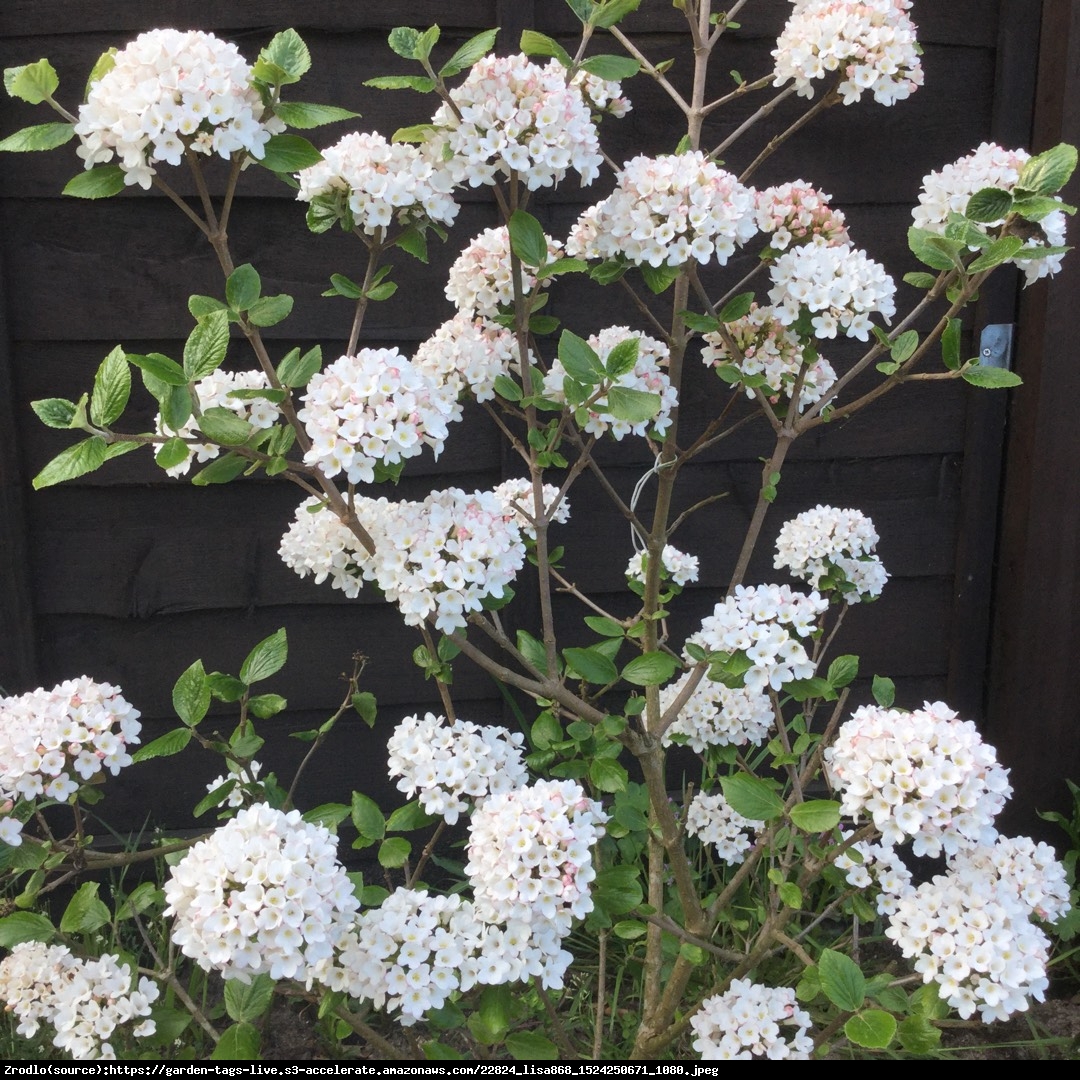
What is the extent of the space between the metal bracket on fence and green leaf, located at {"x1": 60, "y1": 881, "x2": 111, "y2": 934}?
6.91 feet

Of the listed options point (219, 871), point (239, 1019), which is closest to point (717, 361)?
point (219, 871)

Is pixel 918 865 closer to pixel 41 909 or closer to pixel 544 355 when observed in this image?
pixel 544 355

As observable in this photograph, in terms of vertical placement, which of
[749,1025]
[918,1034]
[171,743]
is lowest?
[749,1025]

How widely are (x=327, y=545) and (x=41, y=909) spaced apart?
136 cm

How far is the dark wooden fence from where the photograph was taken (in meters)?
2.05

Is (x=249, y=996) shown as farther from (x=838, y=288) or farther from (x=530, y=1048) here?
(x=838, y=288)

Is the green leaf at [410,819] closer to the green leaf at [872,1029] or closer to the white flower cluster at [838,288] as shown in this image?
the green leaf at [872,1029]

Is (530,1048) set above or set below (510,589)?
below

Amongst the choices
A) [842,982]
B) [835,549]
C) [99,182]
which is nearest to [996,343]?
[835,549]

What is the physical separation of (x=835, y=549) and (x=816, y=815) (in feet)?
2.10

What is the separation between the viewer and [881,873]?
147 centimetres

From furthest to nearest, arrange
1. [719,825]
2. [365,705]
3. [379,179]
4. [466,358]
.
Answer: [719,825] < [365,705] < [466,358] < [379,179]

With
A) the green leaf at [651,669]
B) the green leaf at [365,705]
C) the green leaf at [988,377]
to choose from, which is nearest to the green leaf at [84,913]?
the green leaf at [365,705]

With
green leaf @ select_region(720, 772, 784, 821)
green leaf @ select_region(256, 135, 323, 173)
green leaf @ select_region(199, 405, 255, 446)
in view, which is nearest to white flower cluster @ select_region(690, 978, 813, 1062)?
green leaf @ select_region(720, 772, 784, 821)
